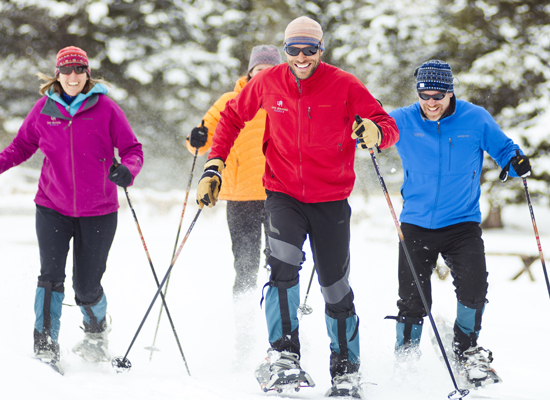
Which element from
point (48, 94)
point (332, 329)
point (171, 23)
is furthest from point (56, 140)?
point (171, 23)

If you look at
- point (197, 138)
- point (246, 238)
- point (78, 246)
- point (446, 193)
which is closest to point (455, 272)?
point (446, 193)

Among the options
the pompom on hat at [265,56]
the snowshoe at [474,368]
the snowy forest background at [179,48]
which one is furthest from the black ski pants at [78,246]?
the snowy forest background at [179,48]

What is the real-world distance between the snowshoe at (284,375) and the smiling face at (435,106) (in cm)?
171

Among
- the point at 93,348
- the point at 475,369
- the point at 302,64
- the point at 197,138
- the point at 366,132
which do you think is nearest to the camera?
the point at 366,132

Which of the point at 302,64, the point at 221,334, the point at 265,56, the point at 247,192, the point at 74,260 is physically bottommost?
the point at 221,334

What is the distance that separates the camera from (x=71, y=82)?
3.29 m

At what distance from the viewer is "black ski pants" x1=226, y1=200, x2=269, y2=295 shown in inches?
151

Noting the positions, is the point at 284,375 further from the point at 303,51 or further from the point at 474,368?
the point at 303,51

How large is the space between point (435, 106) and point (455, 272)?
1049 millimetres

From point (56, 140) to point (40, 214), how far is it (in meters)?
0.48

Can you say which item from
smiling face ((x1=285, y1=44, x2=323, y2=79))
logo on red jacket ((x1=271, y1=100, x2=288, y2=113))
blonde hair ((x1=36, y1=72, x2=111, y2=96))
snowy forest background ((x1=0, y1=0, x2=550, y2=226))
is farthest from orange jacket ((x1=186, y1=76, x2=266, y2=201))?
snowy forest background ((x1=0, y1=0, x2=550, y2=226))

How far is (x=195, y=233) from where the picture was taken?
11.4 metres

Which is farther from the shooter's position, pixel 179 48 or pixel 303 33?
pixel 179 48

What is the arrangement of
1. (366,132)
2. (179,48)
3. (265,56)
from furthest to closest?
(179,48) → (265,56) → (366,132)
